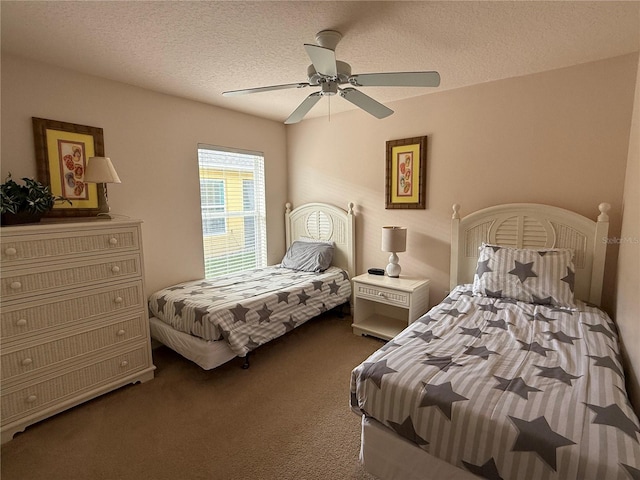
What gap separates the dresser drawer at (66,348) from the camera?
185 cm

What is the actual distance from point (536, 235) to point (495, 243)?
0.30m

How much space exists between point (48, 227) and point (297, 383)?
6.37 ft

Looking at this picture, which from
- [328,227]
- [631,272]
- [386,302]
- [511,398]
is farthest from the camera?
[328,227]

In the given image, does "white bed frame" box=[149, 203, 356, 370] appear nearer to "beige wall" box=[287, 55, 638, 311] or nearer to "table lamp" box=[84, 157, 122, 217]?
"beige wall" box=[287, 55, 638, 311]

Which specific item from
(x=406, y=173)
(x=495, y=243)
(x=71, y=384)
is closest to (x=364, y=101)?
(x=406, y=173)

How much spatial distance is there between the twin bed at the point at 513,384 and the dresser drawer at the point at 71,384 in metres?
1.75

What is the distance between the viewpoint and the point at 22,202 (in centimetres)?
192

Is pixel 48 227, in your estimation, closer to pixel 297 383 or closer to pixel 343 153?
pixel 297 383

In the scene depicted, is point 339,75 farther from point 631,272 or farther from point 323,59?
point 631,272

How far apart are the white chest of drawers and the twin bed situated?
177 centimetres

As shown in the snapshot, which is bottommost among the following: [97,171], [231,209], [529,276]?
[529,276]

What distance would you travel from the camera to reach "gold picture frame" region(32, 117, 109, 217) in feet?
7.38

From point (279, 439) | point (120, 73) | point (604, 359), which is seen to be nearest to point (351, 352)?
point (279, 439)

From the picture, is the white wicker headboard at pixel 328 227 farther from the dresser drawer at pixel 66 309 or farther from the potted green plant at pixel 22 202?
the potted green plant at pixel 22 202
